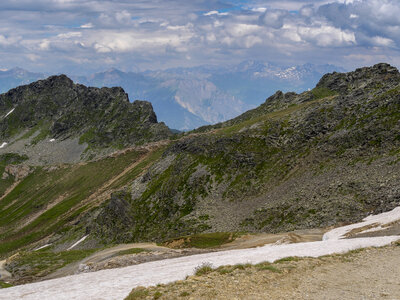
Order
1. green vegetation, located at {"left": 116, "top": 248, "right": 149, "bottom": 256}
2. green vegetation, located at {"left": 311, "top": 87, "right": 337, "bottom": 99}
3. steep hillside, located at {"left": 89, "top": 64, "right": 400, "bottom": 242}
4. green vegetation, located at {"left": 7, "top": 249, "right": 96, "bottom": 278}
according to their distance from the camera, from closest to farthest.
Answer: green vegetation, located at {"left": 116, "top": 248, "right": 149, "bottom": 256}
green vegetation, located at {"left": 7, "top": 249, "right": 96, "bottom": 278}
steep hillside, located at {"left": 89, "top": 64, "right": 400, "bottom": 242}
green vegetation, located at {"left": 311, "top": 87, "right": 337, "bottom": 99}

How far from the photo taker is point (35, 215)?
509ft

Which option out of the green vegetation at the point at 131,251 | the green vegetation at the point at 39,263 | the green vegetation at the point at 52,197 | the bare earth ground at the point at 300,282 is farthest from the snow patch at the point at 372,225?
the green vegetation at the point at 52,197

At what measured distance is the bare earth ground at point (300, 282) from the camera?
741 inches

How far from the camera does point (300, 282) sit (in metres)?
20.9

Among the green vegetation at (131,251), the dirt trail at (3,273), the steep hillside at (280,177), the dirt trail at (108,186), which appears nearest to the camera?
the green vegetation at (131,251)

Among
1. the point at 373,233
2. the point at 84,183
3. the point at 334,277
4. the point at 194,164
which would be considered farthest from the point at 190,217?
the point at 84,183

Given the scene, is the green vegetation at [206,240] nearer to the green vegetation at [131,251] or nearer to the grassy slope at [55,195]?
the green vegetation at [131,251]

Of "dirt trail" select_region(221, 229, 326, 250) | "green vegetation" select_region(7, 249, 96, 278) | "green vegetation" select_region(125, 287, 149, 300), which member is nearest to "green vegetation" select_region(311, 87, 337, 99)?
"dirt trail" select_region(221, 229, 326, 250)

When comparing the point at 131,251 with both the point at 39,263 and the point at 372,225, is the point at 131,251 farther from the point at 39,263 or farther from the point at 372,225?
the point at 372,225

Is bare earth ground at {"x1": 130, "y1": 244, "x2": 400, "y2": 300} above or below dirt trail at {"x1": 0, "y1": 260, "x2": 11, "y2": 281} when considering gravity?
above

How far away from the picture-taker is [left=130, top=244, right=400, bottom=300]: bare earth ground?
18828 mm

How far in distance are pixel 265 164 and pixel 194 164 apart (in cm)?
2274

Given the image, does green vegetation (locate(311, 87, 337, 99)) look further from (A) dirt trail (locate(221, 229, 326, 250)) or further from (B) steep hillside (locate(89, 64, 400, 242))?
(A) dirt trail (locate(221, 229, 326, 250))

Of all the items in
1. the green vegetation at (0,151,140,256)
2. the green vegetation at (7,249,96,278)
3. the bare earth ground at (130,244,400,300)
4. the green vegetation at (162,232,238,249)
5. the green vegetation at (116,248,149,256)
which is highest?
the bare earth ground at (130,244,400,300)
